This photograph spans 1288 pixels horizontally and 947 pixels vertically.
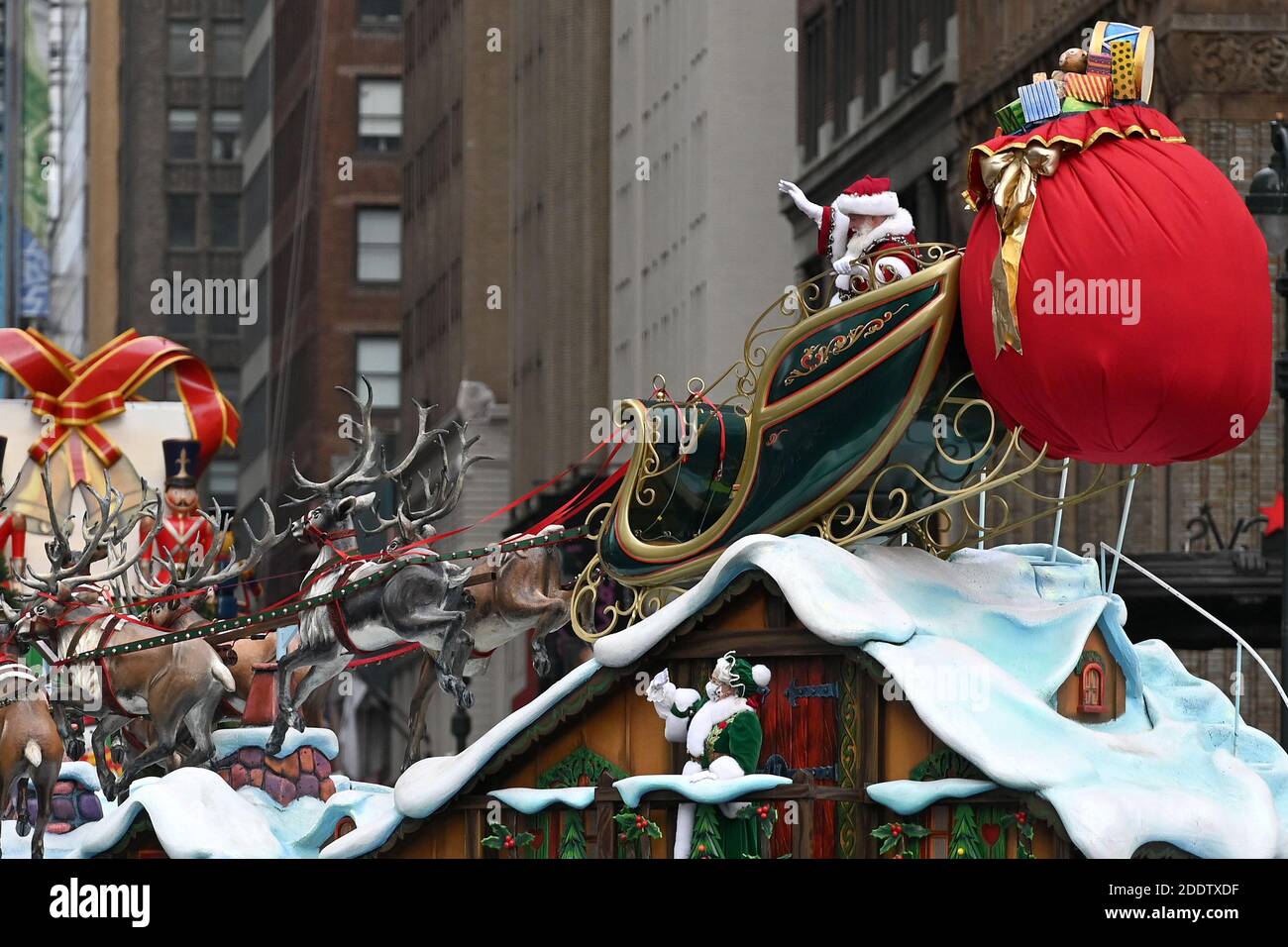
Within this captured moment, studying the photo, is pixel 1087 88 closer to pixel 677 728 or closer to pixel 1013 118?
pixel 1013 118

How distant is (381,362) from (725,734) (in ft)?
231

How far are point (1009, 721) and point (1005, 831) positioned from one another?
0.63 metres

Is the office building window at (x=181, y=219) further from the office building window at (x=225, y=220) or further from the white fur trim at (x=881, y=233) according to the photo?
the white fur trim at (x=881, y=233)

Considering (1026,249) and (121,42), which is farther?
(121,42)

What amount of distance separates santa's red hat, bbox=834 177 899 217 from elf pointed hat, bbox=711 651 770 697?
3.10m

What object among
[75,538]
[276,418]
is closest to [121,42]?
[276,418]

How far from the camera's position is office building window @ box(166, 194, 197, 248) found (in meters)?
Answer: 109

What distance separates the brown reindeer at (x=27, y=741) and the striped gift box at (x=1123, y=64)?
28.8 ft

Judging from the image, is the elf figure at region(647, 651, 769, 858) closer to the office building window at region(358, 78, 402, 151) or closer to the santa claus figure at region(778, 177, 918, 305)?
the santa claus figure at region(778, 177, 918, 305)

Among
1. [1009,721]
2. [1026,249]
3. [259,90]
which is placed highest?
[259,90]

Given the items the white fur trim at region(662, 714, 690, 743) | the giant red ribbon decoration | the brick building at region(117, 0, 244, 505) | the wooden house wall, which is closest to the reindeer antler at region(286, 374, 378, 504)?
the wooden house wall

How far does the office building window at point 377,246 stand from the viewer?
8812 centimetres

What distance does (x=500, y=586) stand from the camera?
21.0 metres
